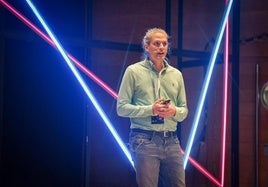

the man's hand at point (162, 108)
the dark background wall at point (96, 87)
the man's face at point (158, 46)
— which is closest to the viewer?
the man's hand at point (162, 108)

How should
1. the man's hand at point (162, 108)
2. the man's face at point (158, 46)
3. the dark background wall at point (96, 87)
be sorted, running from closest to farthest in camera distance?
the man's hand at point (162, 108), the man's face at point (158, 46), the dark background wall at point (96, 87)

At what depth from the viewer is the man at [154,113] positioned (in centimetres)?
207

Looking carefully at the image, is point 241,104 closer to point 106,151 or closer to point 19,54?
point 106,151

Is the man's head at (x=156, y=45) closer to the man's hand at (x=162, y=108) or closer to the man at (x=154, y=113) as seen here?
the man at (x=154, y=113)

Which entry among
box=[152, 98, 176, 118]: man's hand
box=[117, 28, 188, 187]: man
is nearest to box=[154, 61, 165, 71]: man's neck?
box=[117, 28, 188, 187]: man

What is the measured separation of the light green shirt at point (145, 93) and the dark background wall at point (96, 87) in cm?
85

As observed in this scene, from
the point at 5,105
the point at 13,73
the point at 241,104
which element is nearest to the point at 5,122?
the point at 5,105

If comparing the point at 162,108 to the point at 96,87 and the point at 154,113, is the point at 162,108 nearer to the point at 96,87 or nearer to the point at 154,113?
the point at 154,113

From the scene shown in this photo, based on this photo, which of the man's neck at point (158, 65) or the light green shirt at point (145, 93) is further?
the man's neck at point (158, 65)

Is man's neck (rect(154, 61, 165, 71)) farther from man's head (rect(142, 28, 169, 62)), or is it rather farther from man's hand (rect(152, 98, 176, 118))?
man's hand (rect(152, 98, 176, 118))

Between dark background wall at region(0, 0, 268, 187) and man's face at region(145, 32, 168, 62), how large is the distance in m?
0.84

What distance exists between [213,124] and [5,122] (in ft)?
→ 6.36

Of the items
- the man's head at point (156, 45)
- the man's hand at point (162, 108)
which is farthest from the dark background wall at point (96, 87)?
the man's hand at point (162, 108)

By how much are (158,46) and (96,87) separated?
1.63 meters
